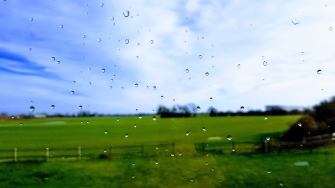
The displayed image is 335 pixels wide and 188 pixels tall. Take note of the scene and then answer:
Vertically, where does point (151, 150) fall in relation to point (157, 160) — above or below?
above

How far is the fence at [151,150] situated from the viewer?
150 inches

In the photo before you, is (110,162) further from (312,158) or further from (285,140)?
(312,158)

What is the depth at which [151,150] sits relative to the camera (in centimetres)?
424

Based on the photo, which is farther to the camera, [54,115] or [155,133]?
[155,133]

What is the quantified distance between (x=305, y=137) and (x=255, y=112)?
1.46m

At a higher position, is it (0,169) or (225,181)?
(0,169)

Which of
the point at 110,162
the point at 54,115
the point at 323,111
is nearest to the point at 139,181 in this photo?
the point at 110,162

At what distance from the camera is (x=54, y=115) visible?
2758mm

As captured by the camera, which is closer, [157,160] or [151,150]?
[151,150]

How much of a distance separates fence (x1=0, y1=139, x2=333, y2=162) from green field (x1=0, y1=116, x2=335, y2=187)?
2 centimetres

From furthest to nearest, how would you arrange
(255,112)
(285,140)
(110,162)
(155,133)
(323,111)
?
(110,162), (285,140), (155,133), (323,111), (255,112)

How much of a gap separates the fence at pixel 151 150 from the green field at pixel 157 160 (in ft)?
0.06

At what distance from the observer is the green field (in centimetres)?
369

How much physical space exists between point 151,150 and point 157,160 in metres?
0.27
